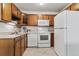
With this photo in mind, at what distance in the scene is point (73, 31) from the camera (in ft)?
11.2

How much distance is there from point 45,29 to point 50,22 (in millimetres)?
587

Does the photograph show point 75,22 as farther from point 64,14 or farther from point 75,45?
point 75,45

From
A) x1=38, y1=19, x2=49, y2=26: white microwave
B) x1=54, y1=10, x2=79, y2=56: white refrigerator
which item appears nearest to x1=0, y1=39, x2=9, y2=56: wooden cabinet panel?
x1=54, y1=10, x2=79, y2=56: white refrigerator

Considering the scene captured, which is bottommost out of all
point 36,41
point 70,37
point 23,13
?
point 36,41

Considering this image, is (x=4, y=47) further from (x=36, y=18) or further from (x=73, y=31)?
(x=36, y=18)

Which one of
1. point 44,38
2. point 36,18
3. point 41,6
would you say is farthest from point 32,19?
point 41,6

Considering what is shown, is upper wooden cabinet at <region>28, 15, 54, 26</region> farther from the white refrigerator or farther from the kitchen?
the white refrigerator

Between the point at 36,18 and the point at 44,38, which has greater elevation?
the point at 36,18

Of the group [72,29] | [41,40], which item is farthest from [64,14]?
[41,40]

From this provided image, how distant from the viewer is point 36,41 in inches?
270

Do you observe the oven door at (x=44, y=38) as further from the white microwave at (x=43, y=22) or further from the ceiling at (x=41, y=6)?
the ceiling at (x=41, y=6)

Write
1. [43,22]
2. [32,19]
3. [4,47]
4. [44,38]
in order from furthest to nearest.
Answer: [32,19] < [43,22] < [44,38] < [4,47]

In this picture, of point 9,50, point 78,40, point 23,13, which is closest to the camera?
point 9,50

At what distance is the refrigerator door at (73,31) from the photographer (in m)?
3.40
